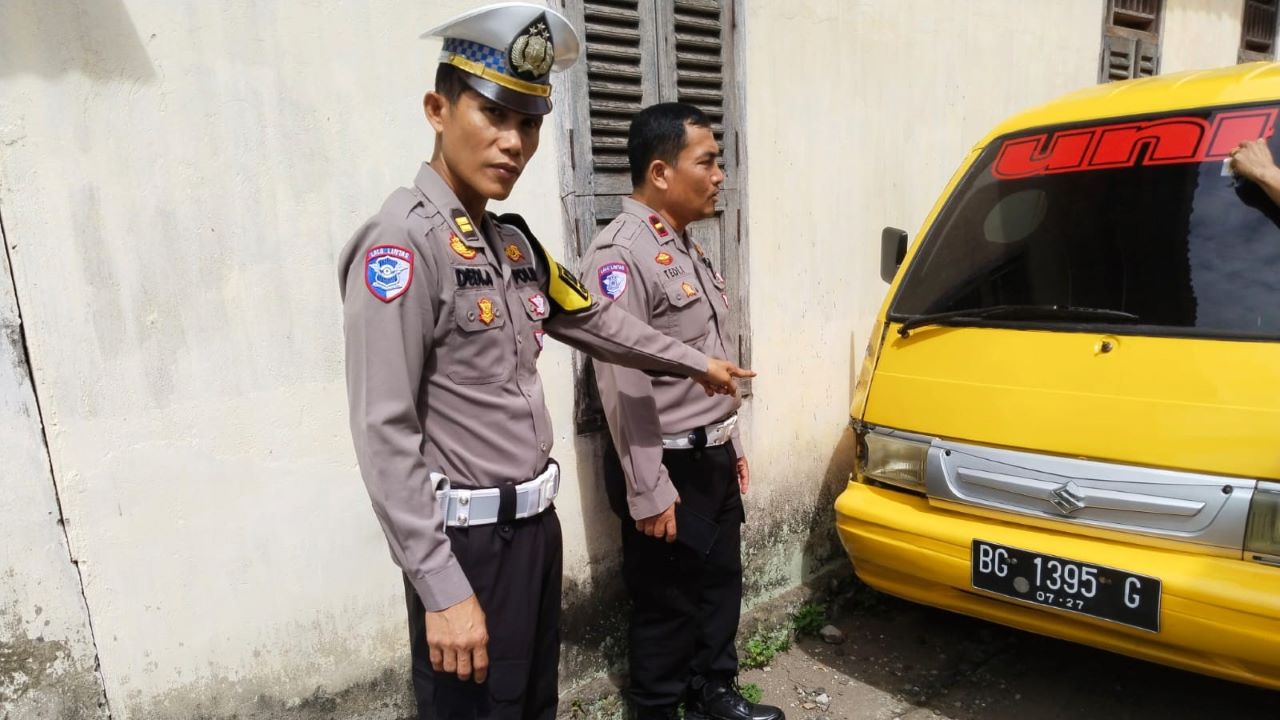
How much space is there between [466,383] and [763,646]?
2191mm

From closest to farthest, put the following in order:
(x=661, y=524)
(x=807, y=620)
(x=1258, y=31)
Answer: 1. (x=661, y=524)
2. (x=807, y=620)
3. (x=1258, y=31)

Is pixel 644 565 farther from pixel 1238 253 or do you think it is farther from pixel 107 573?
pixel 1238 253

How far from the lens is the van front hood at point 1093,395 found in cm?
209

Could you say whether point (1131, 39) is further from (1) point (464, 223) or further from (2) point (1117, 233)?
(1) point (464, 223)

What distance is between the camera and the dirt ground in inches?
112

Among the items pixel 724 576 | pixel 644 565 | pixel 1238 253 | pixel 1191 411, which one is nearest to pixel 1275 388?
pixel 1191 411

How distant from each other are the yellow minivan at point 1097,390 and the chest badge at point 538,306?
1436 mm

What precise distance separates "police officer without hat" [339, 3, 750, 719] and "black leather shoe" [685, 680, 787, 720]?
1.20m

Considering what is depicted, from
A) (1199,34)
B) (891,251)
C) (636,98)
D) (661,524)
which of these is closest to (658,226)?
(636,98)

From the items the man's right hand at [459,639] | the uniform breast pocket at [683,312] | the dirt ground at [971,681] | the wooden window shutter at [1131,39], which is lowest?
the dirt ground at [971,681]

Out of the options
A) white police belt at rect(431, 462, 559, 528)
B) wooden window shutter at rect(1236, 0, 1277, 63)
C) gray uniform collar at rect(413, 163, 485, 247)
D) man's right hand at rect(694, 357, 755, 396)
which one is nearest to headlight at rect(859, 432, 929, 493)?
man's right hand at rect(694, 357, 755, 396)

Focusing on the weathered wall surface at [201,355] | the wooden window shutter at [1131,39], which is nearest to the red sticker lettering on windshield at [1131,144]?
the weathered wall surface at [201,355]

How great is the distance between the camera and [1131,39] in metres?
5.07

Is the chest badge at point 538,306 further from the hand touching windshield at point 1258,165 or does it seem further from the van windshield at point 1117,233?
the hand touching windshield at point 1258,165
